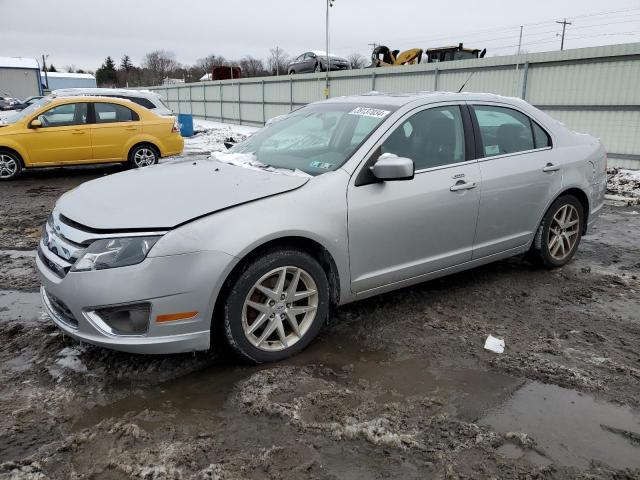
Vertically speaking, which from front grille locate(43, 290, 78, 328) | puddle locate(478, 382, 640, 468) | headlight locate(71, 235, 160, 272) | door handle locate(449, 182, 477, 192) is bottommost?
puddle locate(478, 382, 640, 468)

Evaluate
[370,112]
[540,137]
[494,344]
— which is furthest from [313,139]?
[540,137]

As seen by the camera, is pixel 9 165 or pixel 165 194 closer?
pixel 165 194

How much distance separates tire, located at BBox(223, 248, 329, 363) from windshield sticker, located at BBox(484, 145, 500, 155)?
1.89 meters

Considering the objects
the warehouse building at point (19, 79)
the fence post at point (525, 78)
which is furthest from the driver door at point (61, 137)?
the warehouse building at point (19, 79)

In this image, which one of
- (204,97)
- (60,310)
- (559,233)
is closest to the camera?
(60,310)

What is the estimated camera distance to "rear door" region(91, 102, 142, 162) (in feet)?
36.6

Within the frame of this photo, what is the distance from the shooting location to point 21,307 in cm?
421

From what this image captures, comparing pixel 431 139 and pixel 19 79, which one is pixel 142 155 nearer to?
pixel 431 139

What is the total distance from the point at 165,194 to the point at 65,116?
905cm

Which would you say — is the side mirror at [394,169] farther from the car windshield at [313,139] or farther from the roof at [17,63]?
the roof at [17,63]

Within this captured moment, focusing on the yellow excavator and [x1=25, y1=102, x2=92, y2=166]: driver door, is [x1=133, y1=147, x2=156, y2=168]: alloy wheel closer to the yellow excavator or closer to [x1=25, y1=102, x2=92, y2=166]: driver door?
[x1=25, y1=102, x2=92, y2=166]: driver door

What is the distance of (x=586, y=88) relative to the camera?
1185cm

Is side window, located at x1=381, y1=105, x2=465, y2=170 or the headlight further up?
side window, located at x1=381, y1=105, x2=465, y2=170

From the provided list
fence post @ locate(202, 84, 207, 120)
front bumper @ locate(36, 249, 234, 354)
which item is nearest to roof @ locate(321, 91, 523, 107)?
front bumper @ locate(36, 249, 234, 354)
